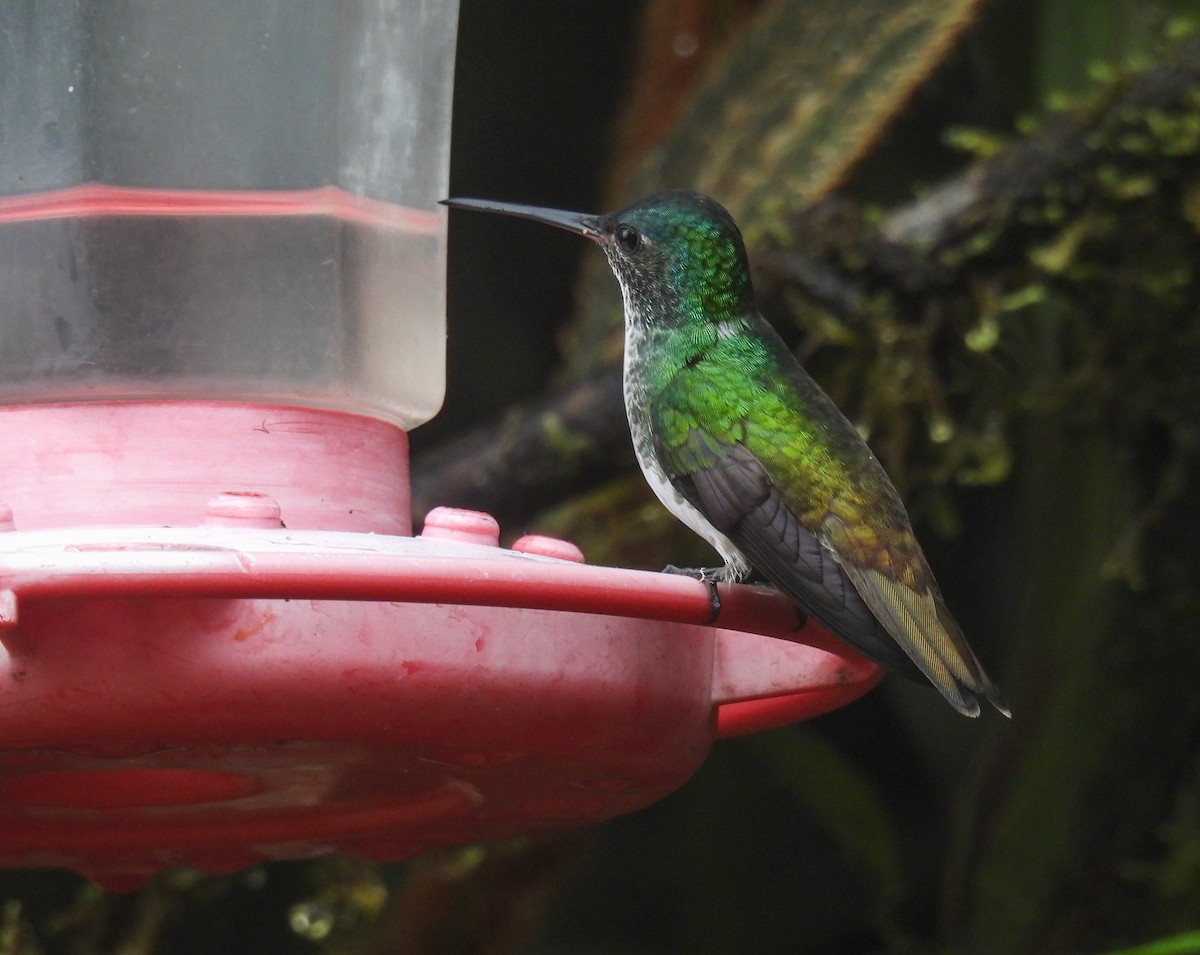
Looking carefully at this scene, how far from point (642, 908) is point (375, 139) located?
250cm

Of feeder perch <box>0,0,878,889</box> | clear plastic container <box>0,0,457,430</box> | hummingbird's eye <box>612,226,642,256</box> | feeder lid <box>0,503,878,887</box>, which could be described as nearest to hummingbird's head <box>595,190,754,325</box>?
hummingbird's eye <box>612,226,642,256</box>

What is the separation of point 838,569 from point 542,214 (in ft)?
2.32

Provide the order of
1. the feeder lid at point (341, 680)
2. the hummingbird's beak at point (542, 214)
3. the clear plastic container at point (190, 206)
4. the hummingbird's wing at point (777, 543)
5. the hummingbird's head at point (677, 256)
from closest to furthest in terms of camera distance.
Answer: the feeder lid at point (341, 680), the hummingbird's wing at point (777, 543), the clear plastic container at point (190, 206), the hummingbird's beak at point (542, 214), the hummingbird's head at point (677, 256)

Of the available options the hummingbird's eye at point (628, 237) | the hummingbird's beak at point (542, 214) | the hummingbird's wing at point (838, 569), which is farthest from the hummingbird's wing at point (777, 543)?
the hummingbird's eye at point (628, 237)

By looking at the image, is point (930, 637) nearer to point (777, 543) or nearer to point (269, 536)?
point (777, 543)

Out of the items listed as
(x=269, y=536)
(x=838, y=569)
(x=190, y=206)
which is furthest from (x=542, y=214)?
(x=269, y=536)

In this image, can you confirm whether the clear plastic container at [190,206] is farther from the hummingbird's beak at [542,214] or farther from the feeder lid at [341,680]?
the feeder lid at [341,680]

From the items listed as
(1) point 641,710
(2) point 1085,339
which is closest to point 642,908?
(2) point 1085,339

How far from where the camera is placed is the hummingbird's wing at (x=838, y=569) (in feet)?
6.05

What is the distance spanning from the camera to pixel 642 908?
4223 millimetres

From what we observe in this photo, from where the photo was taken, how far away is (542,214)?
7.95 feet

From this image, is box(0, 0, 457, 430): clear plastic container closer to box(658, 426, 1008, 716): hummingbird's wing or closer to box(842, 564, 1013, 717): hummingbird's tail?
box(658, 426, 1008, 716): hummingbird's wing

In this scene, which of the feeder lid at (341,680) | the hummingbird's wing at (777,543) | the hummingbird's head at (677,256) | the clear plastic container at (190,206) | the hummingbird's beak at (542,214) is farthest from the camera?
the hummingbird's head at (677,256)

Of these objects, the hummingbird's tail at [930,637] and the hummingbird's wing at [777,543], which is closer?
the hummingbird's wing at [777,543]
